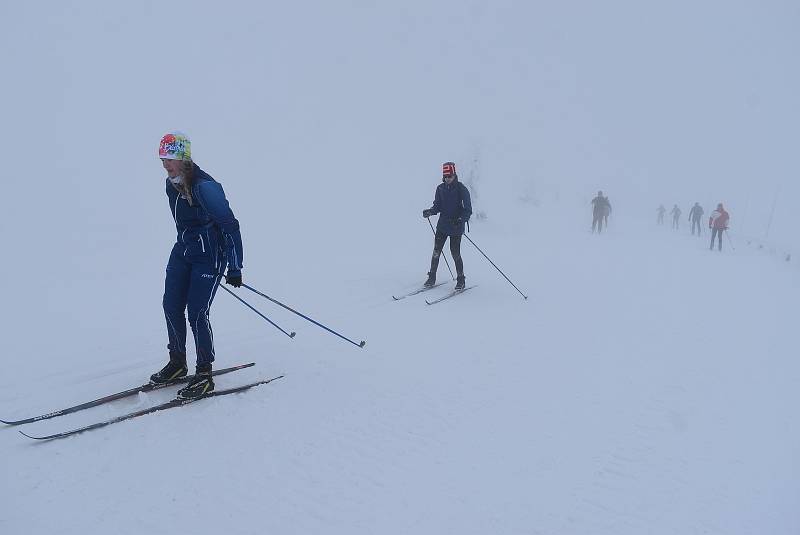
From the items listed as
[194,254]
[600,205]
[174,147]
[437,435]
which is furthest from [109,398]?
[600,205]

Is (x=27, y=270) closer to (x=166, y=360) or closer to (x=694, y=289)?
(x=166, y=360)

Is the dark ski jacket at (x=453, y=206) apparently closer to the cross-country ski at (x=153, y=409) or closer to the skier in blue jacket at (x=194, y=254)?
the cross-country ski at (x=153, y=409)

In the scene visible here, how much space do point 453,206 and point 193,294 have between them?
217 inches

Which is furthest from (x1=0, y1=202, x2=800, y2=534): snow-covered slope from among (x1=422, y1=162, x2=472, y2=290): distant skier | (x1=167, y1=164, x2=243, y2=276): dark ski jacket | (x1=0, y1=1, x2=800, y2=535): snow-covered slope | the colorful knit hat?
the colorful knit hat

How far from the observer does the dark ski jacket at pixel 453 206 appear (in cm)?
877

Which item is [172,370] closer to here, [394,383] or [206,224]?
[206,224]

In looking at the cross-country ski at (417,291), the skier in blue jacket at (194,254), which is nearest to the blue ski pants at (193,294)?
the skier in blue jacket at (194,254)

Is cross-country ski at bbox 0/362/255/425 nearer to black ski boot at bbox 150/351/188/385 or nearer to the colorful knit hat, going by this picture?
black ski boot at bbox 150/351/188/385

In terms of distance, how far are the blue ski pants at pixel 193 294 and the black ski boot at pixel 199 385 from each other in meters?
0.08

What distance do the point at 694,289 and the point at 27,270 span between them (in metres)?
13.7

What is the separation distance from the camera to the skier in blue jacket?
400cm

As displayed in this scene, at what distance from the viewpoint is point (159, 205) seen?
56.9 feet

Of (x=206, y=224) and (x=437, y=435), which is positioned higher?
(x=206, y=224)

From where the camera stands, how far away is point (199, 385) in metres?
4.39
